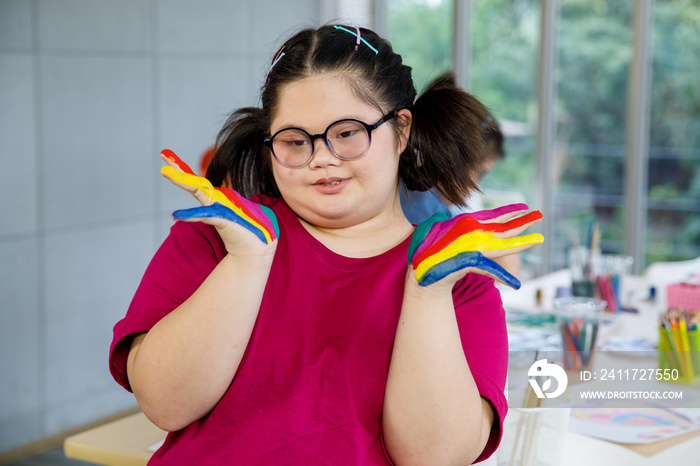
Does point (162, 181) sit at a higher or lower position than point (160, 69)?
lower

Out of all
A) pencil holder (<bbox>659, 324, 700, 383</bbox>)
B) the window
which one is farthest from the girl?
the window

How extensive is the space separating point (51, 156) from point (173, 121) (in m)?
0.75

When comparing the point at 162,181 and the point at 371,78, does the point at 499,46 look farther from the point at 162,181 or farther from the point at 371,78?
the point at 371,78

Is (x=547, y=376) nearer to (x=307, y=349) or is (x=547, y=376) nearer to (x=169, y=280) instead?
(x=307, y=349)

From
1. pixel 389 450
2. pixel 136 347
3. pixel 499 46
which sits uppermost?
pixel 499 46

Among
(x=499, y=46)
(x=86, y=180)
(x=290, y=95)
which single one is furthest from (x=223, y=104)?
(x=290, y=95)

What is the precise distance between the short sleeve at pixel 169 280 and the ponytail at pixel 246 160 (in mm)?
183

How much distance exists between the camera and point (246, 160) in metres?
1.28

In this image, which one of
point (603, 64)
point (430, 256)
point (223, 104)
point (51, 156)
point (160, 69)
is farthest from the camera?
point (603, 64)

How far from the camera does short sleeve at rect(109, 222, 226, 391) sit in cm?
104

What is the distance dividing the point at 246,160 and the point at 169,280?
29 centimetres

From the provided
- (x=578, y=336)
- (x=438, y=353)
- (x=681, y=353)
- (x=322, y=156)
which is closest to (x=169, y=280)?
(x=322, y=156)

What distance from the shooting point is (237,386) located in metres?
1.03

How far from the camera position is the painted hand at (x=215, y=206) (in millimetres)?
911
